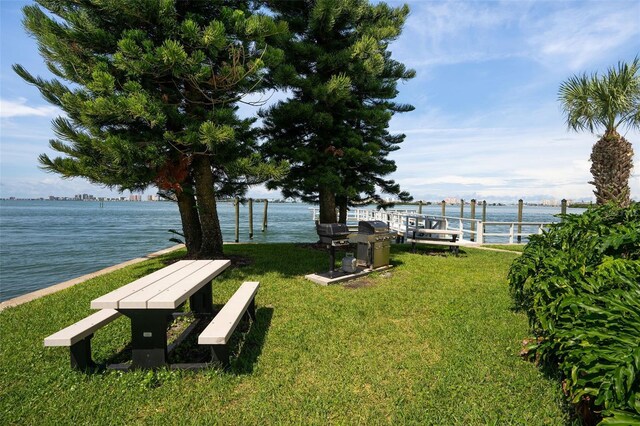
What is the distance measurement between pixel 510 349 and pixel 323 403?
2.16 metres

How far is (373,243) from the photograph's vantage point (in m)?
7.27

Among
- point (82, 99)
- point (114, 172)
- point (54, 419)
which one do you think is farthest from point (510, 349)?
point (82, 99)

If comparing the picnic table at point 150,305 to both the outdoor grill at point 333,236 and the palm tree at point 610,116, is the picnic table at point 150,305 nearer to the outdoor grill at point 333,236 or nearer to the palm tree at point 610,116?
the outdoor grill at point 333,236

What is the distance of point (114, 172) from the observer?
21.3ft

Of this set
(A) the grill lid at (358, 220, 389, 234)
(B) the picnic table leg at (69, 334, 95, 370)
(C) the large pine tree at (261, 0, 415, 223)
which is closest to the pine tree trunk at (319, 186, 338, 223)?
(C) the large pine tree at (261, 0, 415, 223)

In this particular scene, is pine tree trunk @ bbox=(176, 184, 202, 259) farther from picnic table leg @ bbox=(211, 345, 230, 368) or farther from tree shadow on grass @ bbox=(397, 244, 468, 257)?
tree shadow on grass @ bbox=(397, 244, 468, 257)

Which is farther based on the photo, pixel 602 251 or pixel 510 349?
pixel 510 349

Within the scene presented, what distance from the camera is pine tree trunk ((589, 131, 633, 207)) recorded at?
31.3ft

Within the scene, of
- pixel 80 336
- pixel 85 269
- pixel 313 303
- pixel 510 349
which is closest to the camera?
pixel 80 336

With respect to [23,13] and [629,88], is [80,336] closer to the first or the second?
[23,13]

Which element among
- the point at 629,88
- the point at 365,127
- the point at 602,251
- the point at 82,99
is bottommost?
the point at 602,251

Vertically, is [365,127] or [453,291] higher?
[365,127]

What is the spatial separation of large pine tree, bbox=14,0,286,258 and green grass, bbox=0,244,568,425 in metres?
2.81

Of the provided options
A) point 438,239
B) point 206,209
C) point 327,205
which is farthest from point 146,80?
point 438,239
